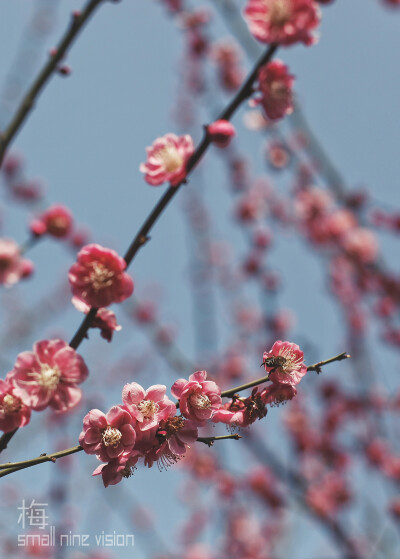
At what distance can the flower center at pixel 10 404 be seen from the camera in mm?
1533

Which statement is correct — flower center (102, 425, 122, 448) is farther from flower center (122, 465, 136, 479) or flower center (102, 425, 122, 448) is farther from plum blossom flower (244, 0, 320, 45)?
plum blossom flower (244, 0, 320, 45)

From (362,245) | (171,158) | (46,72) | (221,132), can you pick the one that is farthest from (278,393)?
(362,245)

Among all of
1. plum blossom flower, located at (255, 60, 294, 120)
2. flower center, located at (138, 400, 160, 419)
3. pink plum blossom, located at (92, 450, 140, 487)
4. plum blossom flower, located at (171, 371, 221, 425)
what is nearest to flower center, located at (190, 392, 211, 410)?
plum blossom flower, located at (171, 371, 221, 425)

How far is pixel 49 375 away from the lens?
155 cm

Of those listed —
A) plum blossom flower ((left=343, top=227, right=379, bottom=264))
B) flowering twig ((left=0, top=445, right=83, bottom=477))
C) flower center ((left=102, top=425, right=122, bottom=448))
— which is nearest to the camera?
flowering twig ((left=0, top=445, right=83, bottom=477))

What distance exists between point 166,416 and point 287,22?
1.49 meters

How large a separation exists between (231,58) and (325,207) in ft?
8.32

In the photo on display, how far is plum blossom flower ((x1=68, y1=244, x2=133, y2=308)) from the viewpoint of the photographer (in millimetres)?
1660

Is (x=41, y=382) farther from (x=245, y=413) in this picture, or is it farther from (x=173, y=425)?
(x=245, y=413)

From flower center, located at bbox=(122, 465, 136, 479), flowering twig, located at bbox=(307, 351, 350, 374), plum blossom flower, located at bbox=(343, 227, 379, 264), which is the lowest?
flower center, located at bbox=(122, 465, 136, 479)

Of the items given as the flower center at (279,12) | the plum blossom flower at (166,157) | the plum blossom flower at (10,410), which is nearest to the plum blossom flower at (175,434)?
the plum blossom flower at (10,410)

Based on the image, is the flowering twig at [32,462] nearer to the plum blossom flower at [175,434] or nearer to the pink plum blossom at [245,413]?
the plum blossom flower at [175,434]

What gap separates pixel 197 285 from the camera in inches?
248

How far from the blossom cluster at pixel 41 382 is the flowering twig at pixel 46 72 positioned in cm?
87
